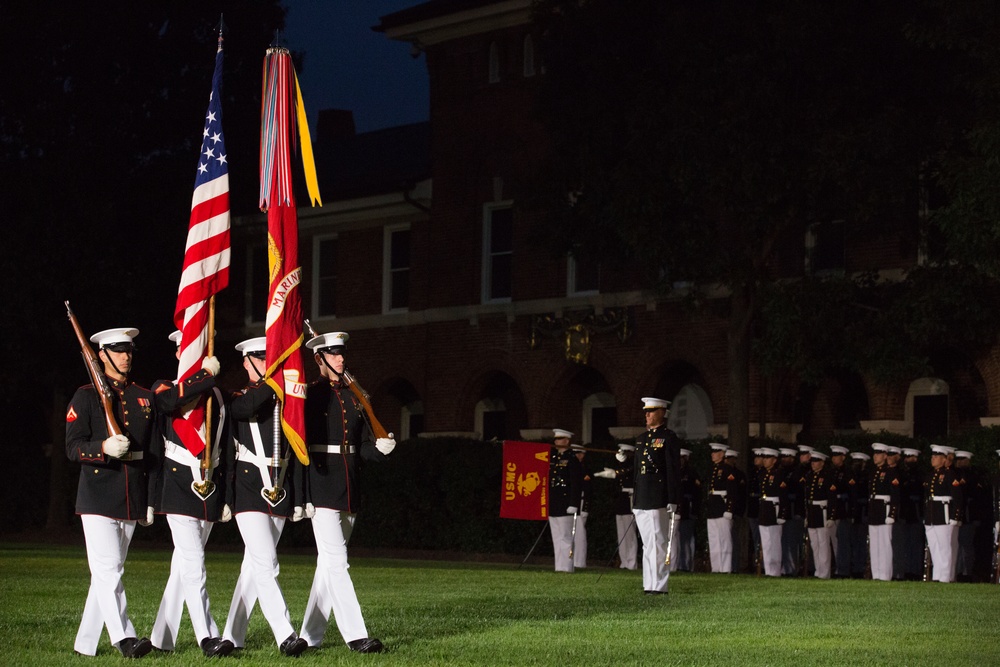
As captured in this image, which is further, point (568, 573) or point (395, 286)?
point (395, 286)

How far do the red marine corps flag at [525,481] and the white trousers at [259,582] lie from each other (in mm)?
15472

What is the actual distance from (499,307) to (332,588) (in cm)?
2448

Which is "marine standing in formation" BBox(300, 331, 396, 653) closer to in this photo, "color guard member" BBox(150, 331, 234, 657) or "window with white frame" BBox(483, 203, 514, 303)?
"color guard member" BBox(150, 331, 234, 657)

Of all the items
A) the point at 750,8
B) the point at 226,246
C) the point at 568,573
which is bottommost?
the point at 568,573

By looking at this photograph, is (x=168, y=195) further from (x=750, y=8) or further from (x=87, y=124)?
(x=750, y=8)

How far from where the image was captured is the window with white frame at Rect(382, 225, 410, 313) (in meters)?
38.3

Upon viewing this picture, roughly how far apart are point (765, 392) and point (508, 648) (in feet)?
65.5

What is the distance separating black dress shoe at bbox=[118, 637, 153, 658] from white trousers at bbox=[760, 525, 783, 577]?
16378 mm

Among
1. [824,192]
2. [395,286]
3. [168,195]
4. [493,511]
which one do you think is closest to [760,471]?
[824,192]

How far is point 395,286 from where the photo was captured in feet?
126

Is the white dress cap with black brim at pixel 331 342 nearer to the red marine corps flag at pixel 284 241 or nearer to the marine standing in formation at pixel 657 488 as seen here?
the red marine corps flag at pixel 284 241

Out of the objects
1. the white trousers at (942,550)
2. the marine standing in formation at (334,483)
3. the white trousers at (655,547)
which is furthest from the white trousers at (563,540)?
the marine standing in formation at (334,483)

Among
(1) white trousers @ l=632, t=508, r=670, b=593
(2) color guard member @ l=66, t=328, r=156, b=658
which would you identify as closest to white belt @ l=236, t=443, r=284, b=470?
(2) color guard member @ l=66, t=328, r=156, b=658

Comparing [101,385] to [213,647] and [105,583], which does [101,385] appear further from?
[213,647]
